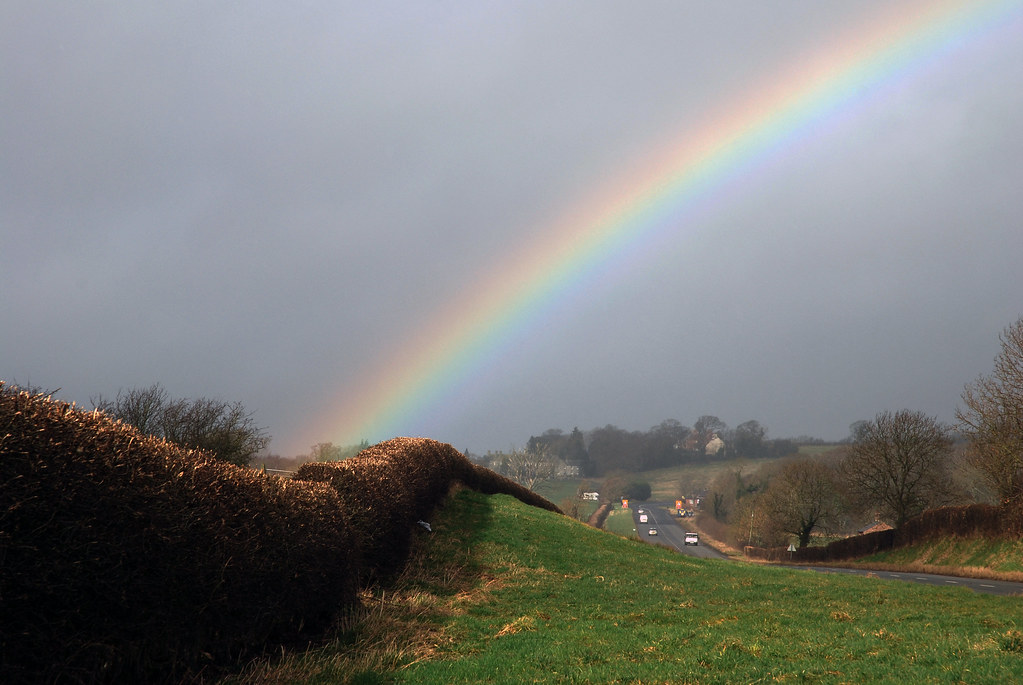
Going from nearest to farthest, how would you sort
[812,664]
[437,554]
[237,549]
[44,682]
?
[44,682], [237,549], [812,664], [437,554]

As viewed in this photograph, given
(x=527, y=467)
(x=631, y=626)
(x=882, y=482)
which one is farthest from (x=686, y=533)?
(x=631, y=626)

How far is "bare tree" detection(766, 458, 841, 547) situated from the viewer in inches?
2628

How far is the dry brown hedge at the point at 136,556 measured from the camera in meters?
5.21

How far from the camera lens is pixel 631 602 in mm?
15930

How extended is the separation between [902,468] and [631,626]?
51437 mm

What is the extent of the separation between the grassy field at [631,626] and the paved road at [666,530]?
57.0 metres

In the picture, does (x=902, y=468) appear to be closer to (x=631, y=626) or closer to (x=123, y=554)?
(x=631, y=626)

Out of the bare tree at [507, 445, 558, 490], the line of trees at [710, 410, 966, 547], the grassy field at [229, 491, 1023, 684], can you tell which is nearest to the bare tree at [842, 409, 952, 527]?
the line of trees at [710, 410, 966, 547]

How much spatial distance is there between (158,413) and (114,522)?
35586mm

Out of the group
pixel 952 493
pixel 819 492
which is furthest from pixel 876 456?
pixel 819 492

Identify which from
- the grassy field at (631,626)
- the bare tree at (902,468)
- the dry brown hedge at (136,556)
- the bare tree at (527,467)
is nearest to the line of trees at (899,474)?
the bare tree at (902,468)

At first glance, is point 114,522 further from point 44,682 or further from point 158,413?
point 158,413

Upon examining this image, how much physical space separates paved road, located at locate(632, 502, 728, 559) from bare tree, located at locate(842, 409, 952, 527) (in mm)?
22955

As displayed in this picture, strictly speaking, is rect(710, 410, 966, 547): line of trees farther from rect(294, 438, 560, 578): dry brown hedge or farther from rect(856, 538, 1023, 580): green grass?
rect(294, 438, 560, 578): dry brown hedge
